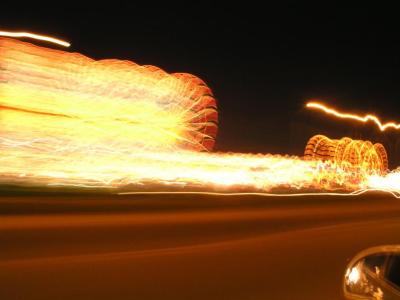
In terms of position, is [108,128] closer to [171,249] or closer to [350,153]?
Result: [171,249]

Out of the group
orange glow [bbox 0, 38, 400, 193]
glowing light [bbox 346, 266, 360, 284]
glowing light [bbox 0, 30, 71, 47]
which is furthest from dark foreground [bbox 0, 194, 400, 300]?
glowing light [bbox 0, 30, 71, 47]

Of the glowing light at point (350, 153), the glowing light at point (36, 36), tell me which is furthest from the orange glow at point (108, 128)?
the glowing light at point (350, 153)

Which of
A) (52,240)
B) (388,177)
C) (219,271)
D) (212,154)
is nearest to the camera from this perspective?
(219,271)

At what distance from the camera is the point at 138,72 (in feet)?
69.9

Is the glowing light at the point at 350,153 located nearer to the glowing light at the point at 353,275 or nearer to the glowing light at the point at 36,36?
the glowing light at the point at 36,36

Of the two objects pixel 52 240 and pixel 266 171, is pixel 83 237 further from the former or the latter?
pixel 266 171

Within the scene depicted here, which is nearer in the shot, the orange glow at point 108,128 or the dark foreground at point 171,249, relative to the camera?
the dark foreground at point 171,249

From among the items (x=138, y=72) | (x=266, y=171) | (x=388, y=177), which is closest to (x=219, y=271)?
(x=138, y=72)

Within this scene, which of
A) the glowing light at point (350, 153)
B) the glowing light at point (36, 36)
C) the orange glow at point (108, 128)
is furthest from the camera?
the glowing light at point (350, 153)

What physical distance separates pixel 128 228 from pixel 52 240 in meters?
2.40

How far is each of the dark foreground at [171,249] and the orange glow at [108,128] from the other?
1.59 meters

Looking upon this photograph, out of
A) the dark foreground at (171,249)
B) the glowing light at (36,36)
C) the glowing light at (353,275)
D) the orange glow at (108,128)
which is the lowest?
the dark foreground at (171,249)

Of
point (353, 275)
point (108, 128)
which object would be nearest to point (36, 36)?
point (108, 128)

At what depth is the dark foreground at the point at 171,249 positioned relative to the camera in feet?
20.7
